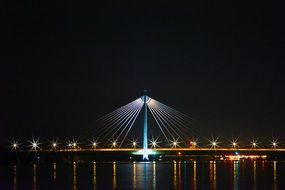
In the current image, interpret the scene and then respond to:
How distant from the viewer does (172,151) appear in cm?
9638

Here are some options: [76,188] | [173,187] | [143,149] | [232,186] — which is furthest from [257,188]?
[143,149]

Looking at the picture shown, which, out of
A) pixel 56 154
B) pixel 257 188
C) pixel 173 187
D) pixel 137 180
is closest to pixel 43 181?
pixel 137 180

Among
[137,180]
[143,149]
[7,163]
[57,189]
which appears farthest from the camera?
[7,163]

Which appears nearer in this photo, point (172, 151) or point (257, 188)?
point (257, 188)

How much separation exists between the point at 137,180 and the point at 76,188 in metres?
10.6

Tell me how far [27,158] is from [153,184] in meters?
52.6

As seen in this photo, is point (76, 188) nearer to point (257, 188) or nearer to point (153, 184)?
point (153, 184)

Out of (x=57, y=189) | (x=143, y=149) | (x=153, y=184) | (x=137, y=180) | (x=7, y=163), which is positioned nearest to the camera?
(x=57, y=189)

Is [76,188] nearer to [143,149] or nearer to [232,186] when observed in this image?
[232,186]

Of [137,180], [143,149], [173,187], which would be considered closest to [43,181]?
[137,180]

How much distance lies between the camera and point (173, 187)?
5209cm

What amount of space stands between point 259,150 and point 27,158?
1239 inches

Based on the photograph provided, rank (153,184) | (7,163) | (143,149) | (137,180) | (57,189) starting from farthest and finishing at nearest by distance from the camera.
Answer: (7,163) < (143,149) < (137,180) < (153,184) < (57,189)

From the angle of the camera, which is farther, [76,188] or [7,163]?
[7,163]
